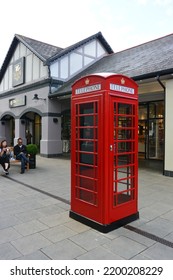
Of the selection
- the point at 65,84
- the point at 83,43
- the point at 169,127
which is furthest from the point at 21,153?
the point at 83,43

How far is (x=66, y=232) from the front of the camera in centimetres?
366

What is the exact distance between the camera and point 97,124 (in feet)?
12.1

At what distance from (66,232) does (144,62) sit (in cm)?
910

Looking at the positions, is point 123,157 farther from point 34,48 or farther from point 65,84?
point 34,48

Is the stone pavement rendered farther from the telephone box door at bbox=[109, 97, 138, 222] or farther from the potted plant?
the potted plant

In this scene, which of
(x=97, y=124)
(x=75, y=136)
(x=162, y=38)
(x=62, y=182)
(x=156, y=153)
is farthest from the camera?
(x=162, y=38)

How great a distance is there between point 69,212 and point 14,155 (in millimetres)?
5651

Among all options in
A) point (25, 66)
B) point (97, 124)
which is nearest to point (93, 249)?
point (97, 124)

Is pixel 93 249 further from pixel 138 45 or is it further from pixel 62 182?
pixel 138 45

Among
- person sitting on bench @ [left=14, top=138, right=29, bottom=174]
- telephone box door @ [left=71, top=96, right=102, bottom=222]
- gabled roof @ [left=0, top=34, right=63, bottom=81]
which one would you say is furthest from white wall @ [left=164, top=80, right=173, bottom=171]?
gabled roof @ [left=0, top=34, right=63, bottom=81]

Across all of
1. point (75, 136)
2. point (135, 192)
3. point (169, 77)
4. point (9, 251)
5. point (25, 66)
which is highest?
point (25, 66)

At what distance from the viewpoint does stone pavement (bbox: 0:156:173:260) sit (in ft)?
9.99

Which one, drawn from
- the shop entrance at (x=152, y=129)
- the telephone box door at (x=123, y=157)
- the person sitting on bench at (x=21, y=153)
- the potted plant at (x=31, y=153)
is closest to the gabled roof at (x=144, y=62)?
the shop entrance at (x=152, y=129)

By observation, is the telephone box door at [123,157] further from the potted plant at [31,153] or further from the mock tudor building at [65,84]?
the potted plant at [31,153]
